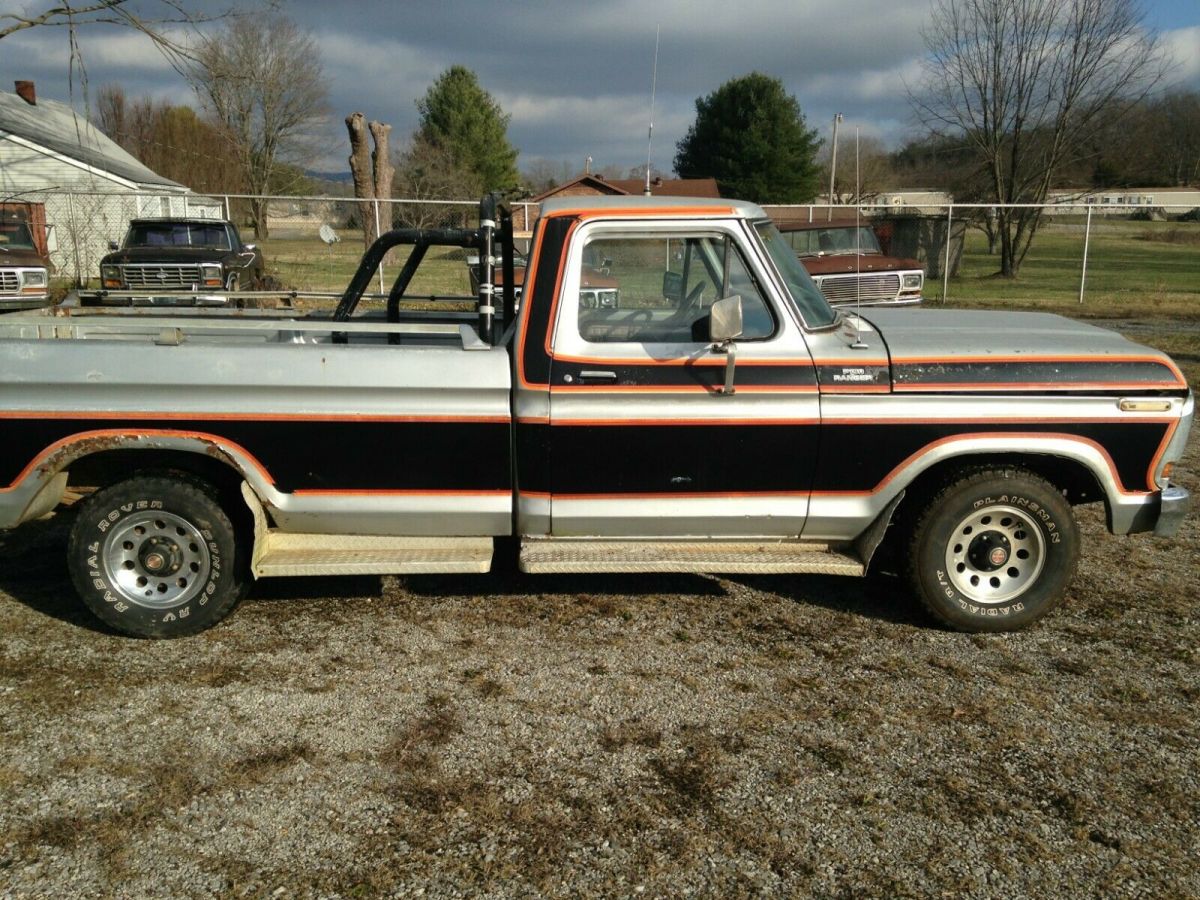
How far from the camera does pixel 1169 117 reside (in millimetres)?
63844

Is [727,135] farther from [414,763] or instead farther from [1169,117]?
[414,763]

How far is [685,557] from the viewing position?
4.70 metres

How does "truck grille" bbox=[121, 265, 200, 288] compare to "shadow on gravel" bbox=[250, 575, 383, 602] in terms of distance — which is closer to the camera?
"shadow on gravel" bbox=[250, 575, 383, 602]

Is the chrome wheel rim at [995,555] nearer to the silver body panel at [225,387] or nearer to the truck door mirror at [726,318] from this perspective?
the truck door mirror at [726,318]

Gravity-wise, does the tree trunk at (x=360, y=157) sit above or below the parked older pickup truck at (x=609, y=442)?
above

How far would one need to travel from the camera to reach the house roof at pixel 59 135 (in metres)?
29.9

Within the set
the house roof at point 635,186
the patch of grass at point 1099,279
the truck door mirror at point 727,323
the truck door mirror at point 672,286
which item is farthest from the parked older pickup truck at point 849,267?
the house roof at point 635,186

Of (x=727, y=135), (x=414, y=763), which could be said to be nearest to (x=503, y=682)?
(x=414, y=763)

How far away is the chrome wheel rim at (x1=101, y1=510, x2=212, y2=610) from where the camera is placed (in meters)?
4.55

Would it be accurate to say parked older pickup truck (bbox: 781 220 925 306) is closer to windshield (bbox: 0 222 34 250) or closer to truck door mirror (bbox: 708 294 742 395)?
truck door mirror (bbox: 708 294 742 395)

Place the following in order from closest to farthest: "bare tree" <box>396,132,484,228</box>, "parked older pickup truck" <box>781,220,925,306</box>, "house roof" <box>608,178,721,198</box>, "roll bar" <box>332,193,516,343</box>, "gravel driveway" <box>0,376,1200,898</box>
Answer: "gravel driveway" <box>0,376,1200,898</box>, "roll bar" <box>332,193,516,343</box>, "parked older pickup truck" <box>781,220,925,306</box>, "house roof" <box>608,178,721,198</box>, "bare tree" <box>396,132,484,228</box>

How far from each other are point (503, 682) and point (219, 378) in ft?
6.05

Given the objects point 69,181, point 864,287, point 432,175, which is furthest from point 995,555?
point 432,175


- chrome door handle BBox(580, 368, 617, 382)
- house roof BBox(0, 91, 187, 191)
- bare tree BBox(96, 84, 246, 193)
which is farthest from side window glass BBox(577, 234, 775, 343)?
bare tree BBox(96, 84, 246, 193)
